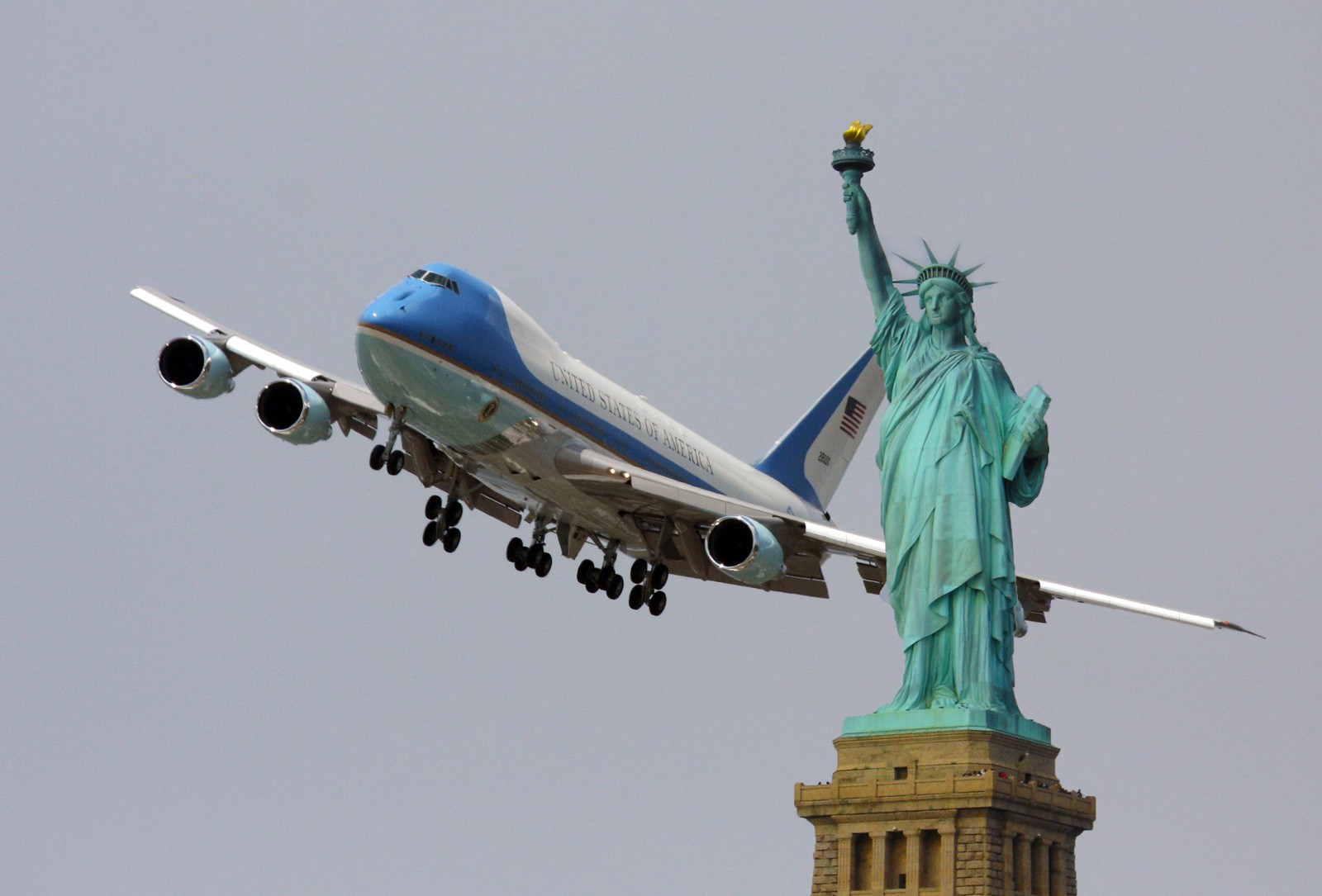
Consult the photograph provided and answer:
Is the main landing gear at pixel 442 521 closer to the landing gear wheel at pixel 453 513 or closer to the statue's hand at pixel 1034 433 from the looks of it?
the landing gear wheel at pixel 453 513

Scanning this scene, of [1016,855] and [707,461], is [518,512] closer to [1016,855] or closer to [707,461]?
[707,461]

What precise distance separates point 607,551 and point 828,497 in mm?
16327

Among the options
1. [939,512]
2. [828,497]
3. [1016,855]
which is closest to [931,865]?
[1016,855]

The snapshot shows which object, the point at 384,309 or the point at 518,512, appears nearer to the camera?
the point at 384,309

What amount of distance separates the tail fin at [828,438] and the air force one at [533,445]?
4.31m

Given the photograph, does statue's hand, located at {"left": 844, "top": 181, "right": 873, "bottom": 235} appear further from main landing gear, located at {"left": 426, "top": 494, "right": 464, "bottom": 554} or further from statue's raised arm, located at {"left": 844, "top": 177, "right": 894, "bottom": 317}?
main landing gear, located at {"left": 426, "top": 494, "right": 464, "bottom": 554}

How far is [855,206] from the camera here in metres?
113

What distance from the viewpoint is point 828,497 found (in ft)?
414

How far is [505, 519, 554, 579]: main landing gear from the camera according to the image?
110 metres

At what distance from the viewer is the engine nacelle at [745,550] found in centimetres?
10400

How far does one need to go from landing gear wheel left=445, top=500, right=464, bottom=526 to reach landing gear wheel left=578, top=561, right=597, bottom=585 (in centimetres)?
624

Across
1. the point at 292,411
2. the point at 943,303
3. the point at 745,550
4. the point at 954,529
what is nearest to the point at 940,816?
the point at 954,529

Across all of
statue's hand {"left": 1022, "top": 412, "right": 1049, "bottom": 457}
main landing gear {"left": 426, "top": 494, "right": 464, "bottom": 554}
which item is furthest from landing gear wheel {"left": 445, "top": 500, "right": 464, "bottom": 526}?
statue's hand {"left": 1022, "top": 412, "right": 1049, "bottom": 457}

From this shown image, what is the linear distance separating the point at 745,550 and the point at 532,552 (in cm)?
864
